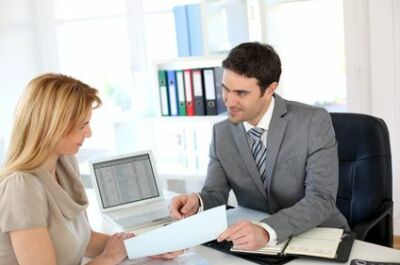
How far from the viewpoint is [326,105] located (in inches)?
129

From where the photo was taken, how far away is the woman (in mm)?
1261

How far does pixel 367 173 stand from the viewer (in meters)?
1.87

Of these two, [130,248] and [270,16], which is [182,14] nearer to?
[270,16]

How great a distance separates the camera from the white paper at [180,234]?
1.32 meters

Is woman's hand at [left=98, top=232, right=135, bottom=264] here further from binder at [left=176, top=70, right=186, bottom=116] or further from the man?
binder at [left=176, top=70, right=186, bottom=116]

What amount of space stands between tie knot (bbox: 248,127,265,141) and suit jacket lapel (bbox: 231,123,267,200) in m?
0.03

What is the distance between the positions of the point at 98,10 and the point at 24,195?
273 centimetres

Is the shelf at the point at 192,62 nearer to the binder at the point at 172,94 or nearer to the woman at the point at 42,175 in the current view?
the binder at the point at 172,94

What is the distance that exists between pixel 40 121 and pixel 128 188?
2.50 ft

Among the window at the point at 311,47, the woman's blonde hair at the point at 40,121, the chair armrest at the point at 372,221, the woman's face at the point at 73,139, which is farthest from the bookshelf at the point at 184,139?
the woman's blonde hair at the point at 40,121

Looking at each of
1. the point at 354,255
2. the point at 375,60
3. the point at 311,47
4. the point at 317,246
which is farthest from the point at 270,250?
the point at 311,47

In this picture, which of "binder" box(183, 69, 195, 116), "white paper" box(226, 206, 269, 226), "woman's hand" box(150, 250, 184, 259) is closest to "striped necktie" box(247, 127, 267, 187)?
"white paper" box(226, 206, 269, 226)

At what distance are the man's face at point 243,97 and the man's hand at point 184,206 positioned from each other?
329mm

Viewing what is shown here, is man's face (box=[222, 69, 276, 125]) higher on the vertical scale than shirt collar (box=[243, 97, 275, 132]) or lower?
→ higher
